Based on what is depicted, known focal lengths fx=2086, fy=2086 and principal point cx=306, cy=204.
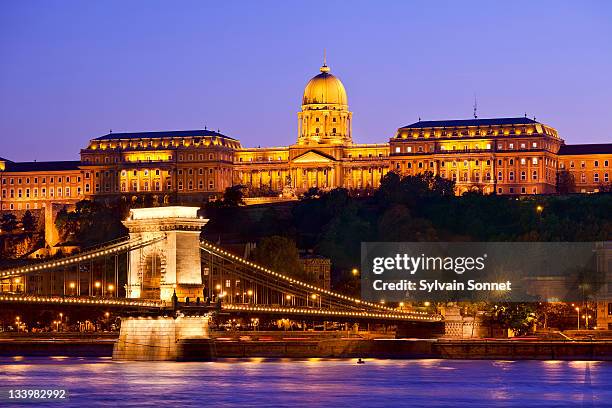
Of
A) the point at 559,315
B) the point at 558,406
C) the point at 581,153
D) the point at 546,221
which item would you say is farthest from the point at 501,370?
the point at 581,153

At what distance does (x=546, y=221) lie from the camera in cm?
13650

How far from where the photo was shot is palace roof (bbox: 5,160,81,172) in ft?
630

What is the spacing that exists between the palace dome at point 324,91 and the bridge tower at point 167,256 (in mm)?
105393

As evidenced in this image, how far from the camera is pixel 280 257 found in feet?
388

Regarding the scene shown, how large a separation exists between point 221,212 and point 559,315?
187 feet

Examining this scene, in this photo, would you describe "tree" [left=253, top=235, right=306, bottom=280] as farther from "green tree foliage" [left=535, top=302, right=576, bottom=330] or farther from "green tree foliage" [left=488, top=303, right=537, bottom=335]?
"green tree foliage" [left=488, top=303, right=537, bottom=335]

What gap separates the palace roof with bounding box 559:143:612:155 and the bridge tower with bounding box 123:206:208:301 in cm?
9713

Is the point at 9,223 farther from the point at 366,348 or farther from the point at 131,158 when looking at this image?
the point at 366,348

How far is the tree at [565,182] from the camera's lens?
172 m

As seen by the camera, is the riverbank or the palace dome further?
the palace dome

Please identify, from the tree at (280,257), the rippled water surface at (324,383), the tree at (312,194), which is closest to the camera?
the rippled water surface at (324,383)

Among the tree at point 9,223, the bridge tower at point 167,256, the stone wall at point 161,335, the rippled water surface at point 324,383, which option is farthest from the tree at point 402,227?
the stone wall at point 161,335

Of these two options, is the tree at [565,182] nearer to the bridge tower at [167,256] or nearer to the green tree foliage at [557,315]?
the green tree foliage at [557,315]

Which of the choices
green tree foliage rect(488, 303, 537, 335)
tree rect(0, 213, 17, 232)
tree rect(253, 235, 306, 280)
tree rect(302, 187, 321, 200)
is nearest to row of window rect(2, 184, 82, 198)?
tree rect(0, 213, 17, 232)
